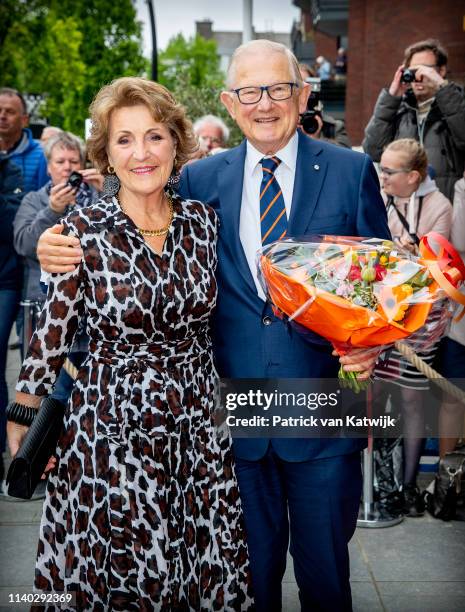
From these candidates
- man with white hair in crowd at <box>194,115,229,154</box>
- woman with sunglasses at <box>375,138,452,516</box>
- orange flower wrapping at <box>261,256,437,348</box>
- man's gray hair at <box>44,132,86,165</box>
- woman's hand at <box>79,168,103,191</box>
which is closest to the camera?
orange flower wrapping at <box>261,256,437,348</box>

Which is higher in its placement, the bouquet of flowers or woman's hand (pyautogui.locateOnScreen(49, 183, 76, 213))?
woman's hand (pyautogui.locateOnScreen(49, 183, 76, 213))

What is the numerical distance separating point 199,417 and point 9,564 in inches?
77.4

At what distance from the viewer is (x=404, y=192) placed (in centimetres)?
534

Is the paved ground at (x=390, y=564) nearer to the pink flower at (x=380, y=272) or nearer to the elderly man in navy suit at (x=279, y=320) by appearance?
the elderly man in navy suit at (x=279, y=320)

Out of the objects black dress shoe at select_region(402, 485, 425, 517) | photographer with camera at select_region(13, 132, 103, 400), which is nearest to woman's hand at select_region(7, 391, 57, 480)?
photographer with camera at select_region(13, 132, 103, 400)

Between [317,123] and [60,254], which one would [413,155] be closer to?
[317,123]

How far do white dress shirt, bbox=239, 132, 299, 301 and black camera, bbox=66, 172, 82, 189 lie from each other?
2211mm

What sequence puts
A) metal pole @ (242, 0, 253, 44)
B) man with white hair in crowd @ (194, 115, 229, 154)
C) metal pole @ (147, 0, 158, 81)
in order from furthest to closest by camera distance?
metal pole @ (147, 0, 158, 81) < metal pole @ (242, 0, 253, 44) < man with white hair in crowd @ (194, 115, 229, 154)

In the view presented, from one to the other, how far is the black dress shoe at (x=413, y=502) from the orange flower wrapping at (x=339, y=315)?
98.5 inches

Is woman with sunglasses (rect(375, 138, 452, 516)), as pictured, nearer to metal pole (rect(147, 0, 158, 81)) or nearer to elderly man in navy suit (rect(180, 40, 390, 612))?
elderly man in navy suit (rect(180, 40, 390, 612))

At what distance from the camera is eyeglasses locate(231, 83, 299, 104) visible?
10.4 feet

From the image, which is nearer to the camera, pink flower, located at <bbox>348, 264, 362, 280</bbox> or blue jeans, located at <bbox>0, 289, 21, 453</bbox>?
pink flower, located at <bbox>348, 264, 362, 280</bbox>

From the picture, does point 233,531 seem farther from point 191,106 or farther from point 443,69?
point 191,106

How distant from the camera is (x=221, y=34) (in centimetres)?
10162
